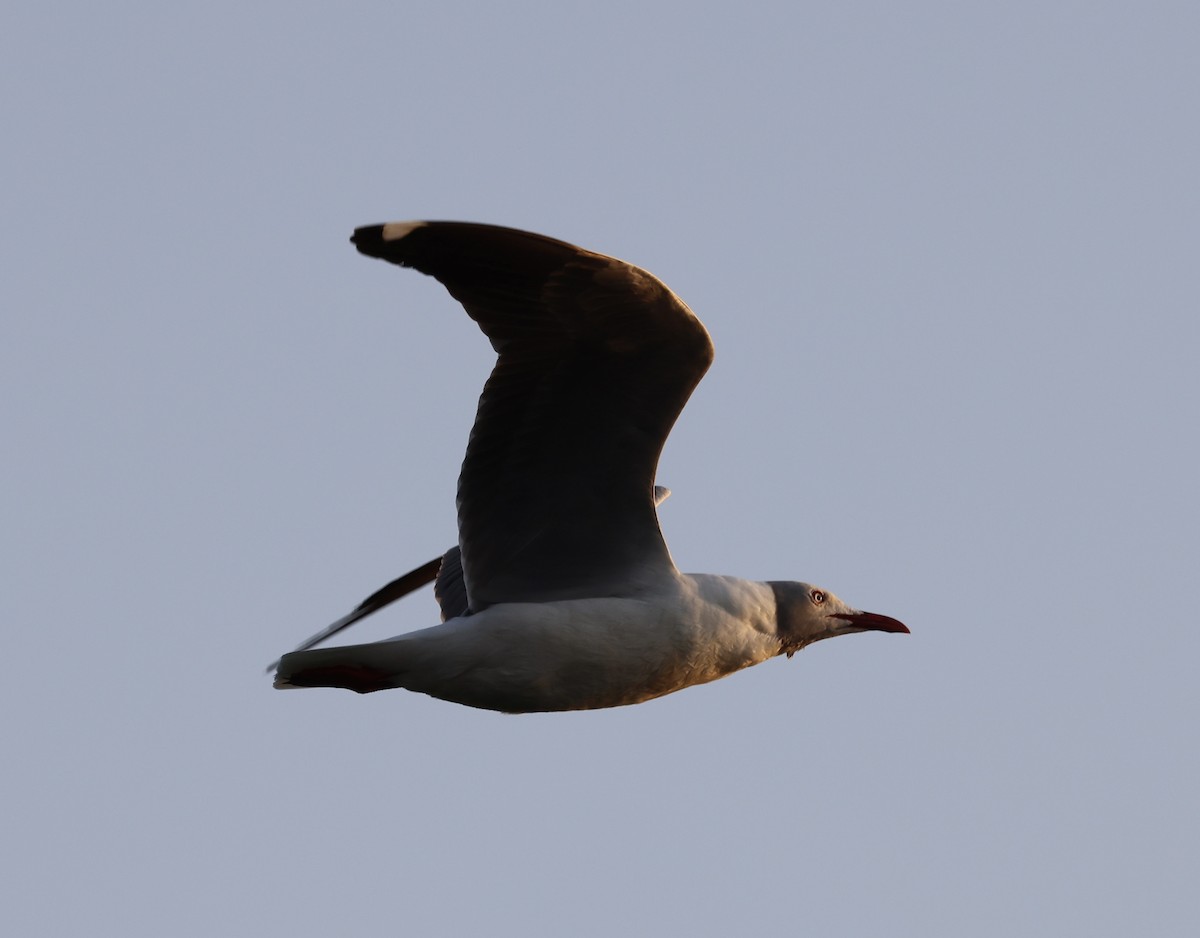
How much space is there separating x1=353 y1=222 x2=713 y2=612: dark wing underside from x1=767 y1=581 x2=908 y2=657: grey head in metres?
1.02

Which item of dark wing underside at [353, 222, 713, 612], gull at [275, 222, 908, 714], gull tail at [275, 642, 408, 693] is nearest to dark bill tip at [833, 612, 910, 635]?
gull at [275, 222, 908, 714]

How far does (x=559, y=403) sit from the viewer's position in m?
9.73

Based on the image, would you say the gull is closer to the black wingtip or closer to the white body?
the white body

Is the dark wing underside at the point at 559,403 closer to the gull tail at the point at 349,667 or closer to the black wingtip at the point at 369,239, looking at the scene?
the black wingtip at the point at 369,239

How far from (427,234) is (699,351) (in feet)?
5.44

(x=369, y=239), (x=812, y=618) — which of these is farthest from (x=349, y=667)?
(x=812, y=618)

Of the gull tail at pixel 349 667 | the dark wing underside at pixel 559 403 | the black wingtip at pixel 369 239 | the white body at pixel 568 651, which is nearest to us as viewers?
the black wingtip at pixel 369 239

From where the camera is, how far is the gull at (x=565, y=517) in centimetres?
921

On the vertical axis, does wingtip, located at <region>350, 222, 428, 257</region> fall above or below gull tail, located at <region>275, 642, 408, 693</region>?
above

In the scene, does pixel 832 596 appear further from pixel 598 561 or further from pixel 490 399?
pixel 490 399

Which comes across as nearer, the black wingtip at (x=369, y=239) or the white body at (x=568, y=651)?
the black wingtip at (x=369, y=239)

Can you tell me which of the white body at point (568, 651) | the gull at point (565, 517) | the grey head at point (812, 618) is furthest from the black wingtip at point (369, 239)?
the grey head at point (812, 618)

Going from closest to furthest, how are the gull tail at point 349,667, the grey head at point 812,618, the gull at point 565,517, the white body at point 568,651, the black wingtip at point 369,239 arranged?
the black wingtip at point 369,239 → the gull at point 565,517 → the gull tail at point 349,667 → the white body at point 568,651 → the grey head at point 812,618

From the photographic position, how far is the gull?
9.21 meters
